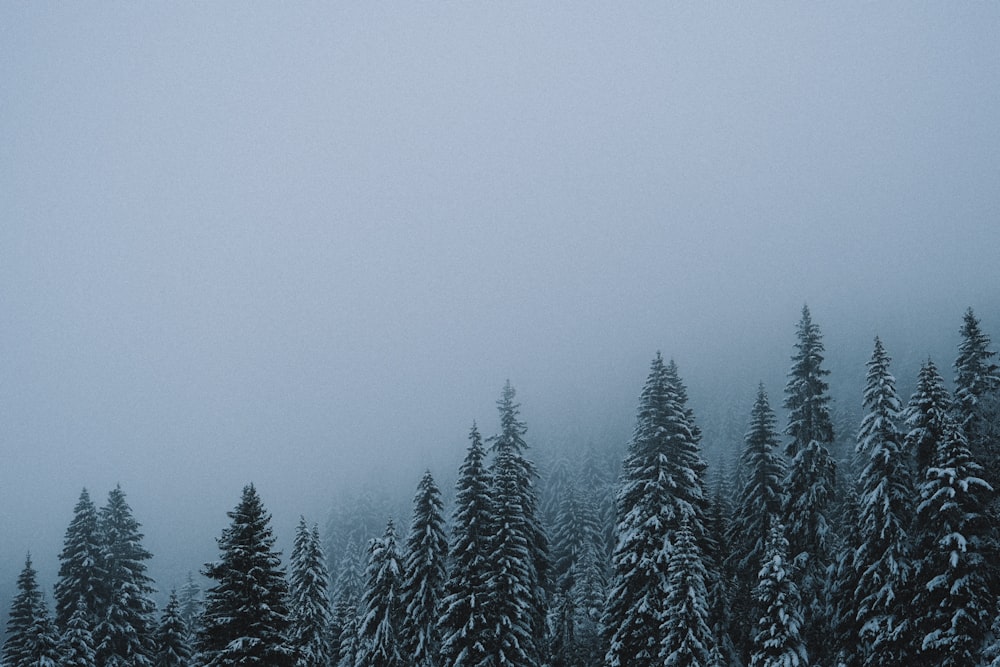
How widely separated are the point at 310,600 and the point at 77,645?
37.4 ft

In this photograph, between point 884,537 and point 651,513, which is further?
point 651,513

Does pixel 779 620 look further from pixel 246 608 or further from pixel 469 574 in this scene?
pixel 246 608

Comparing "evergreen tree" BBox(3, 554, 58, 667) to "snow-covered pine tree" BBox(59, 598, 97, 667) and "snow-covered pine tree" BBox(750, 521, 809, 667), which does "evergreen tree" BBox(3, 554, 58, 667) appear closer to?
"snow-covered pine tree" BBox(59, 598, 97, 667)

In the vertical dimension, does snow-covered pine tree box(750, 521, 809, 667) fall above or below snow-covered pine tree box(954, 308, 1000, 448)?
below

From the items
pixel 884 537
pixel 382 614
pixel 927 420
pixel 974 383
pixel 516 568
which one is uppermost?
pixel 974 383

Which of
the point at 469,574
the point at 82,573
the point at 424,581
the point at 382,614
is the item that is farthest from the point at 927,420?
the point at 82,573

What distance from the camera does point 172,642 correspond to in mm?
36219

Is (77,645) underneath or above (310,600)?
underneath

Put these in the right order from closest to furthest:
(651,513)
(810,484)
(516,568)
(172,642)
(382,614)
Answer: (516,568) < (651,513) < (810,484) < (382,614) < (172,642)

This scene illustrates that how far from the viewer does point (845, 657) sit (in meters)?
28.8

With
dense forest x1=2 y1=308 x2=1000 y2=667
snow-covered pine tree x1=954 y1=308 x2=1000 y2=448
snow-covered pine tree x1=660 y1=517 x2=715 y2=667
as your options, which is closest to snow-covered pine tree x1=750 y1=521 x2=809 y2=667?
dense forest x1=2 y1=308 x2=1000 y2=667

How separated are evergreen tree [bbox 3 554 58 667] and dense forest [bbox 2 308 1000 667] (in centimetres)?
10

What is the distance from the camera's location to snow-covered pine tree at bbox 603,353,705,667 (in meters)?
28.2

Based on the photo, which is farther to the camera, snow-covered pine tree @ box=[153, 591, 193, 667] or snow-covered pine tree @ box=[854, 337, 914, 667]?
snow-covered pine tree @ box=[153, 591, 193, 667]
